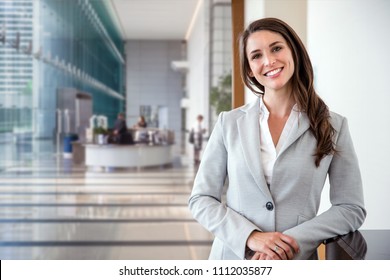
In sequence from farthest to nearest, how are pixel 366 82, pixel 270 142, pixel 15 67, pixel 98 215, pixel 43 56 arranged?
pixel 43 56
pixel 15 67
pixel 98 215
pixel 366 82
pixel 270 142

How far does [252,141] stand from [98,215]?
413 centimetres

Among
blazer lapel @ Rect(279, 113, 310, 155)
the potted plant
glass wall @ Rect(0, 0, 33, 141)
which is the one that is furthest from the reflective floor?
blazer lapel @ Rect(279, 113, 310, 155)

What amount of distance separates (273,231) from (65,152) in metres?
11.5

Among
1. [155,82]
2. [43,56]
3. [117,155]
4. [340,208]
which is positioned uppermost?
[155,82]

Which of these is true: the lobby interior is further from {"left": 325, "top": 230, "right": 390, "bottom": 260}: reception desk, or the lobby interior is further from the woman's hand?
the woman's hand

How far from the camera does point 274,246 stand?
1.03 meters

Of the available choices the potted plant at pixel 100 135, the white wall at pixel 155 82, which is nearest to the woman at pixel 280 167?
the potted plant at pixel 100 135

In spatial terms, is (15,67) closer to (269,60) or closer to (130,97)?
(269,60)

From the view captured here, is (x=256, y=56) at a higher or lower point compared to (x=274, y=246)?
higher

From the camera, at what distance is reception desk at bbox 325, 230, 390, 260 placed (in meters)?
0.98

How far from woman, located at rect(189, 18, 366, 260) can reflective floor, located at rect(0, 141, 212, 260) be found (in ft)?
6.76

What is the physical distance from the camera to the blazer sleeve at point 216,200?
3.54 ft

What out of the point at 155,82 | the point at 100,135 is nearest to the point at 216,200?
the point at 100,135
